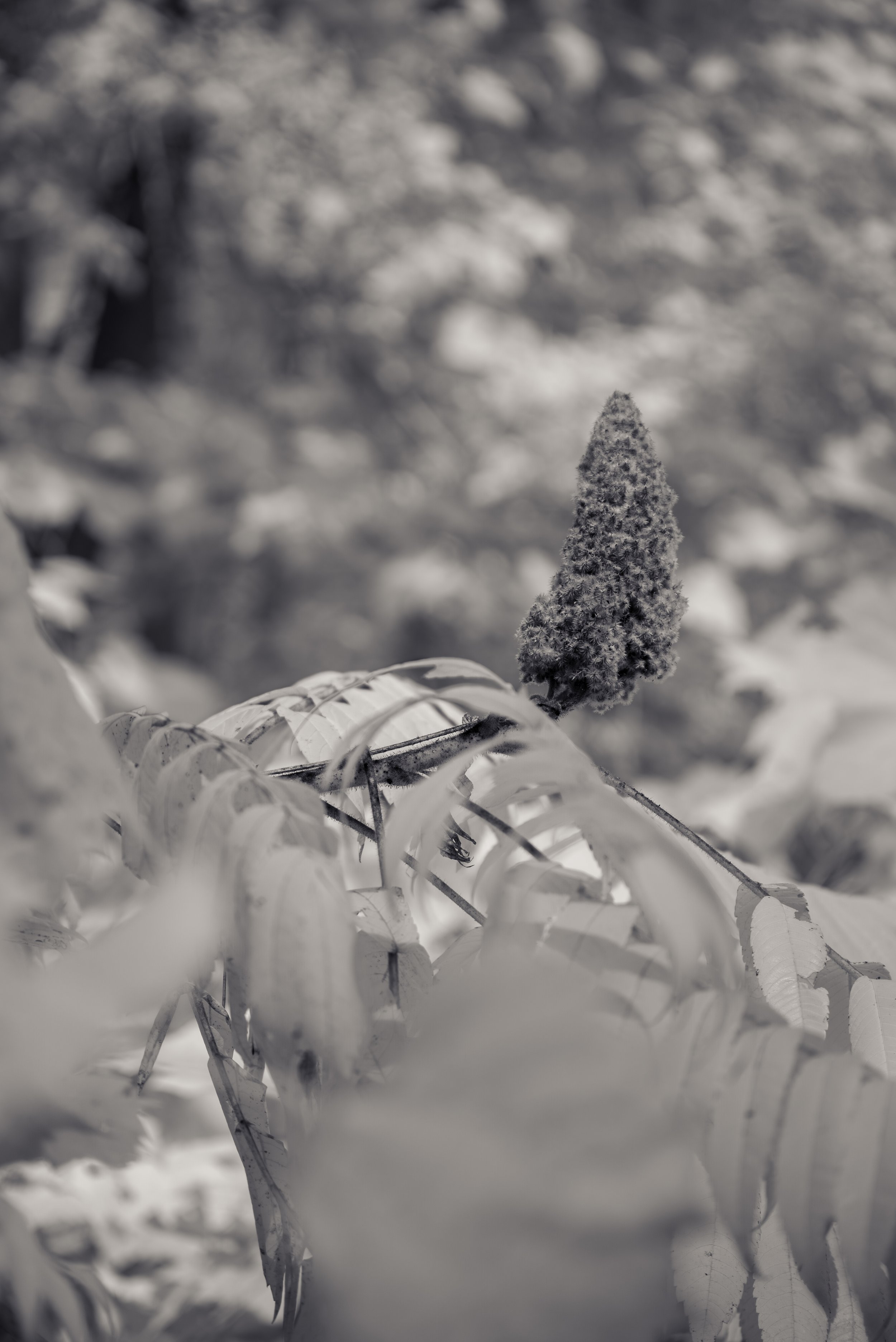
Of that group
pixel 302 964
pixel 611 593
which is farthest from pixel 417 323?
pixel 302 964

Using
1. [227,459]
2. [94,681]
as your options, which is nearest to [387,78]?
[227,459]

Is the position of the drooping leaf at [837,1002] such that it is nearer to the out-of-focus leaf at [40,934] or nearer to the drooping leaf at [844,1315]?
the drooping leaf at [844,1315]

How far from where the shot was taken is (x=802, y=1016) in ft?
1.45

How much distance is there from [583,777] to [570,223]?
3.02 metres

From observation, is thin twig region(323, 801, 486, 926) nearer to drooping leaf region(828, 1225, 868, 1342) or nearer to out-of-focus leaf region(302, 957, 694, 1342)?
out-of-focus leaf region(302, 957, 694, 1342)

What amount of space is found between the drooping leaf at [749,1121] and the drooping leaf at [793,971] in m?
0.09

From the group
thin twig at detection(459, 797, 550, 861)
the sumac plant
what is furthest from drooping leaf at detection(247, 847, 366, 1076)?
thin twig at detection(459, 797, 550, 861)

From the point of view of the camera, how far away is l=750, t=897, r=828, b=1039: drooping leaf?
1.45 ft

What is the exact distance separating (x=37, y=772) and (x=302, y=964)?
13 cm

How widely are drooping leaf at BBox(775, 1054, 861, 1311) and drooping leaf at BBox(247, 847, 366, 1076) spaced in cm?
16

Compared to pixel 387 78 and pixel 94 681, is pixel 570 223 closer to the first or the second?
pixel 387 78

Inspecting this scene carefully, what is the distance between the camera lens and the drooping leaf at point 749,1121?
334mm

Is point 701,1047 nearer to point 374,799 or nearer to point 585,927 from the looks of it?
point 585,927

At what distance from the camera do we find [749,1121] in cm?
34
